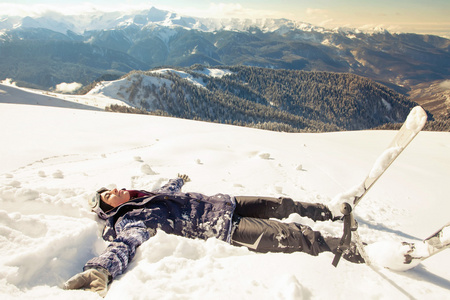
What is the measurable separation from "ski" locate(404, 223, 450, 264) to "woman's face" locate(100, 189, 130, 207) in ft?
11.7

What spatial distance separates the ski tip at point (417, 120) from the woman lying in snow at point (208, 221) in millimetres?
1536

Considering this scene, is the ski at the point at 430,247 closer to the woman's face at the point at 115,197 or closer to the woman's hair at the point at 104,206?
the woman's face at the point at 115,197

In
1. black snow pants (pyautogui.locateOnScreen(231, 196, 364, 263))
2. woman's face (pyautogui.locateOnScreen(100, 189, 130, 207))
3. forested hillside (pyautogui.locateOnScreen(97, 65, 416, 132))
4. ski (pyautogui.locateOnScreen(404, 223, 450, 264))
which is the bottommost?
forested hillside (pyautogui.locateOnScreen(97, 65, 416, 132))

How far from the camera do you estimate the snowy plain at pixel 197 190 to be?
2086 mm

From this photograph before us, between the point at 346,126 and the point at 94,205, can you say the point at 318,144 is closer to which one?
the point at 94,205

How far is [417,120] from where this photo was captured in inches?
105

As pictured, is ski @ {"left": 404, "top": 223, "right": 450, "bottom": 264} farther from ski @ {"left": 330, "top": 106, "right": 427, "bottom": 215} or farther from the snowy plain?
ski @ {"left": 330, "top": 106, "right": 427, "bottom": 215}

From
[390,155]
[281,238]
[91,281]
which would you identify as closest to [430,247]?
[390,155]

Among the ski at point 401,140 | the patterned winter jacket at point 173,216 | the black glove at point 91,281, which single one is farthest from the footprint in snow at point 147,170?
the ski at point 401,140

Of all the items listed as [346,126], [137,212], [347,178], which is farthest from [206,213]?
[346,126]


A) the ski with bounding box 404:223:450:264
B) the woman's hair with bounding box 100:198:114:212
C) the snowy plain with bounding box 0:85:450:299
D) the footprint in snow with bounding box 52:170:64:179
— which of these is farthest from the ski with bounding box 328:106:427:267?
the footprint in snow with bounding box 52:170:64:179

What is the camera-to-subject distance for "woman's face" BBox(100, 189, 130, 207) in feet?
11.7

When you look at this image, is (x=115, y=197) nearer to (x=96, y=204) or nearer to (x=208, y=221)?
(x=96, y=204)

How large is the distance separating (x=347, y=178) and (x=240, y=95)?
157 meters
